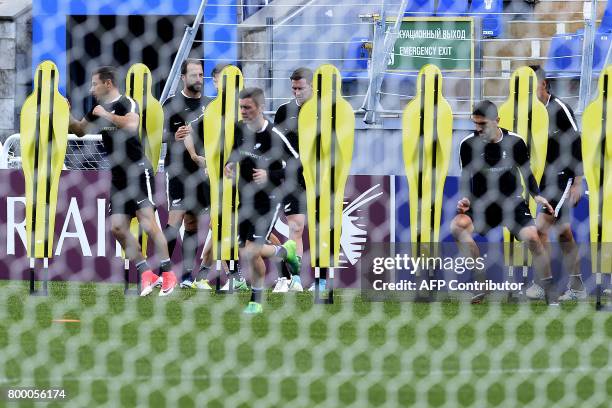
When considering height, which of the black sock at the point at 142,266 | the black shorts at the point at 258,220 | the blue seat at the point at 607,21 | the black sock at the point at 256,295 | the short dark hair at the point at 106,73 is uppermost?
the blue seat at the point at 607,21

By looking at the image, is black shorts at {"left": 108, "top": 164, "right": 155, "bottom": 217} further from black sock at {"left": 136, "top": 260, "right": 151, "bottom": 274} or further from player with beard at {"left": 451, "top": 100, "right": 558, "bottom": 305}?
player with beard at {"left": 451, "top": 100, "right": 558, "bottom": 305}

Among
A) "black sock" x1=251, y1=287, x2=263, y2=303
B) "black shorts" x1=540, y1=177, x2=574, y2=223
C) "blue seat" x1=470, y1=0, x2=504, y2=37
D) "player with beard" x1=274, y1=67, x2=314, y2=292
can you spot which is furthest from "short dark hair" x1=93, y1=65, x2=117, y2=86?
"blue seat" x1=470, y1=0, x2=504, y2=37

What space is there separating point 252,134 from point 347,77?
13.6 ft

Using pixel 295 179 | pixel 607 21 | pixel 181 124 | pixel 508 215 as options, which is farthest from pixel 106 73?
pixel 607 21

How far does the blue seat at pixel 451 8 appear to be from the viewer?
13227mm

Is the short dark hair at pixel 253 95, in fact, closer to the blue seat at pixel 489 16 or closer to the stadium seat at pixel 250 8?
the stadium seat at pixel 250 8

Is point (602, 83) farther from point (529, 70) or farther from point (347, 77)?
point (347, 77)

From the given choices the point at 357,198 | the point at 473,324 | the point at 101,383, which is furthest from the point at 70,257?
the point at 101,383

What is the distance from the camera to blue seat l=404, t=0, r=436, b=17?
13.3 meters

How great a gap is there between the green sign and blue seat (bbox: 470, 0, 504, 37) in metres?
0.33

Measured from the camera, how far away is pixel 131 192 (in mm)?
9023

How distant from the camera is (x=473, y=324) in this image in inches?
297

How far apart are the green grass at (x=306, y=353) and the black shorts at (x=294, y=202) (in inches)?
35.1
